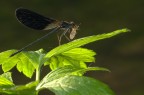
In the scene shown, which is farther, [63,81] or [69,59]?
[69,59]

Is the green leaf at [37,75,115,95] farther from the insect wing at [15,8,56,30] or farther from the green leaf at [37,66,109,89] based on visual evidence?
the insect wing at [15,8,56,30]

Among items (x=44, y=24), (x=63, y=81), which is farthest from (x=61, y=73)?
(x=44, y=24)

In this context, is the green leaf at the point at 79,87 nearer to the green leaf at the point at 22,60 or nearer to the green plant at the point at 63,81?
the green plant at the point at 63,81

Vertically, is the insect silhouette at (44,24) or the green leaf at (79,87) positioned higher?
the insect silhouette at (44,24)

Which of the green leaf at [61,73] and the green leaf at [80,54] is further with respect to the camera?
the green leaf at [80,54]

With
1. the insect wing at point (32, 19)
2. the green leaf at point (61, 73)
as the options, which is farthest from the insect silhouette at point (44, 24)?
the green leaf at point (61, 73)

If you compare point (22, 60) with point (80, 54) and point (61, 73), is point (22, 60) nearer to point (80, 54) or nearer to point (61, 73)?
point (80, 54)

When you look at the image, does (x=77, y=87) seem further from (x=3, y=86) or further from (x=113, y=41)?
(x=113, y=41)

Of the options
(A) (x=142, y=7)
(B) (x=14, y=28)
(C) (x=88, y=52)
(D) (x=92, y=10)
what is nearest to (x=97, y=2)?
(D) (x=92, y=10)
